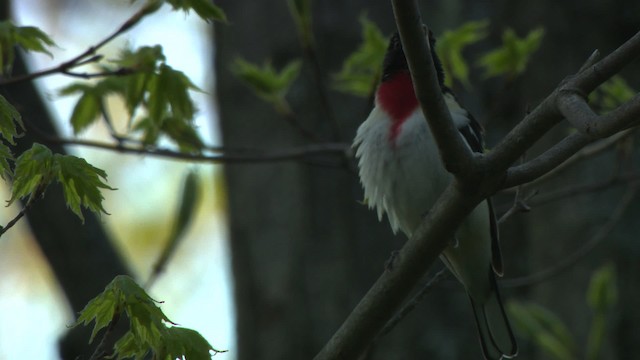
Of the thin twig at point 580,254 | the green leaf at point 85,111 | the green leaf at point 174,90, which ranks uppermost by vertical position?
the green leaf at point 85,111

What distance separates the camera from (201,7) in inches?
101

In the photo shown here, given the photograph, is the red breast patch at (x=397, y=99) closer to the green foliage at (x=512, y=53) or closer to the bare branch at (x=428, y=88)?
the green foliage at (x=512, y=53)

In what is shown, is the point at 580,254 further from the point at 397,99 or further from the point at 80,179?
the point at 80,179

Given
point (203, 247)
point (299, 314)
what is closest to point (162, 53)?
point (299, 314)

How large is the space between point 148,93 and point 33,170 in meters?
0.91

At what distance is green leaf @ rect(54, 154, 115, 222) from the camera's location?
2.13m

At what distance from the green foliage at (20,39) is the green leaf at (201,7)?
0.44 meters

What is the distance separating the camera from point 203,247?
30.9ft

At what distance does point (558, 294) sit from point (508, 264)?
1.58ft

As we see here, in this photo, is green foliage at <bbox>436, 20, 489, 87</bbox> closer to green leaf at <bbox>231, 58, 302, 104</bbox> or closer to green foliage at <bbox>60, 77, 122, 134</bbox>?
green leaf at <bbox>231, 58, 302, 104</bbox>

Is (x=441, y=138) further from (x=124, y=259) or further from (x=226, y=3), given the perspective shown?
(x=226, y=3)

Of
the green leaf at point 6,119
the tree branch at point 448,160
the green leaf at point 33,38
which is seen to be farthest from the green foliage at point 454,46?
the green leaf at point 6,119

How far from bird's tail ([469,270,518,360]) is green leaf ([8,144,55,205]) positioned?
2156 mm

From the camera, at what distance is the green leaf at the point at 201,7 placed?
99.5 inches
